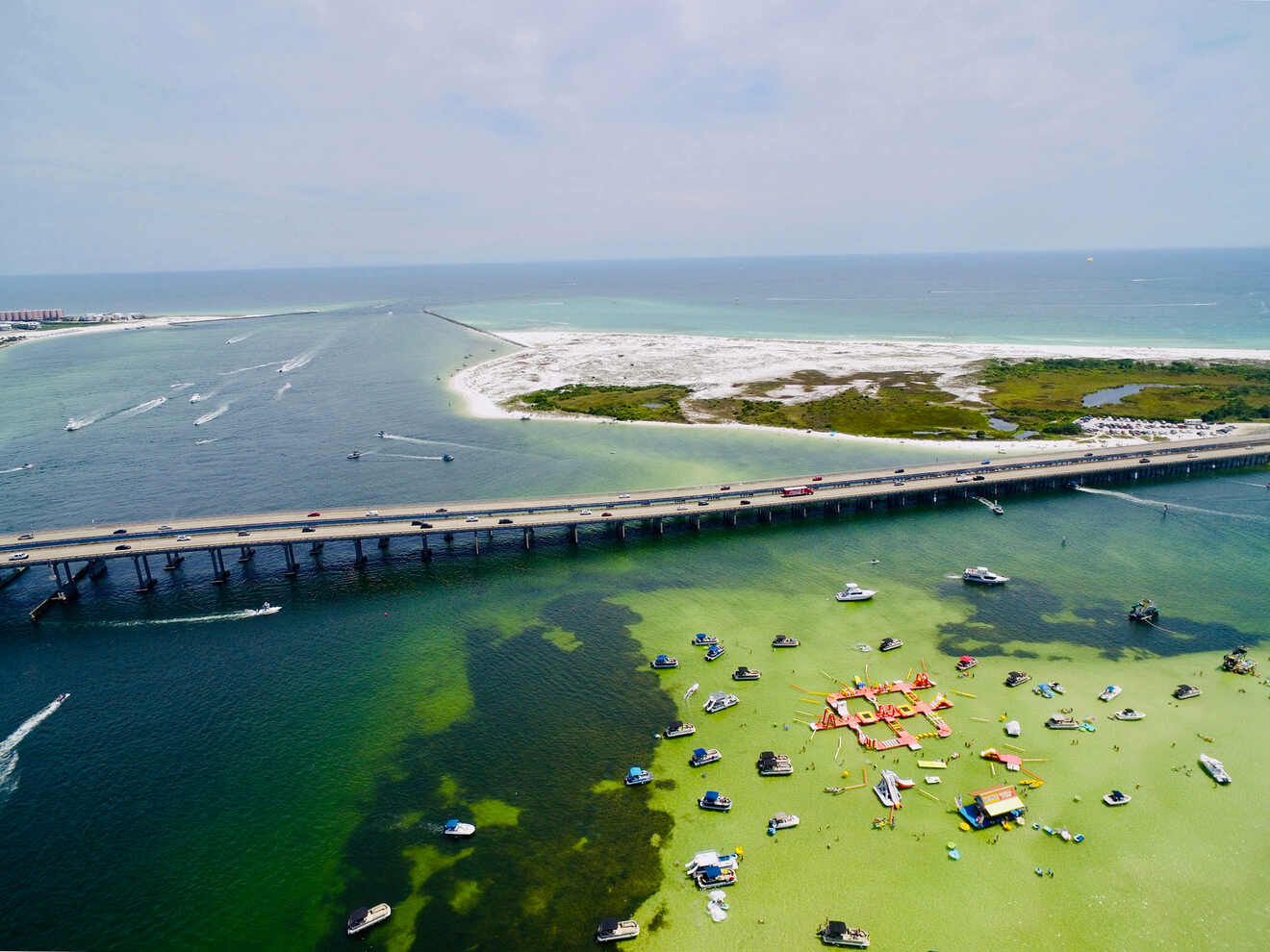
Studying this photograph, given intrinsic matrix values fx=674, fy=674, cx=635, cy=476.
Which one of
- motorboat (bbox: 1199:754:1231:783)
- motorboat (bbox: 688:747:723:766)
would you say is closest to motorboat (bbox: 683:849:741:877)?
motorboat (bbox: 688:747:723:766)

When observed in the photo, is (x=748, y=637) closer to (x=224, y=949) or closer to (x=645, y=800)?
(x=645, y=800)

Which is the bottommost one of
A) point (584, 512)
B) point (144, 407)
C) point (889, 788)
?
point (889, 788)

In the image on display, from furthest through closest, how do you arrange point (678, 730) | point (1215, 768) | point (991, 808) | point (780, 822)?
point (678, 730) < point (1215, 768) < point (780, 822) < point (991, 808)

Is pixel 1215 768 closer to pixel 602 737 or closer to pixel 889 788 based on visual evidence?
pixel 889 788

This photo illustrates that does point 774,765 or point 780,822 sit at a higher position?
point 774,765

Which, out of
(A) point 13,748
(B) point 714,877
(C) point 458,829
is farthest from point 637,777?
(A) point 13,748

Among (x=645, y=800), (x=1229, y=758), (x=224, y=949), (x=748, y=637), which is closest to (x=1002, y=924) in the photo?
(x=645, y=800)

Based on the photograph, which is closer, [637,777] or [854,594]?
[637,777]

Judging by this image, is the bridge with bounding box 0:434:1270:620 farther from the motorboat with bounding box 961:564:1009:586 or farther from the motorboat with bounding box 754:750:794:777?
the motorboat with bounding box 754:750:794:777
